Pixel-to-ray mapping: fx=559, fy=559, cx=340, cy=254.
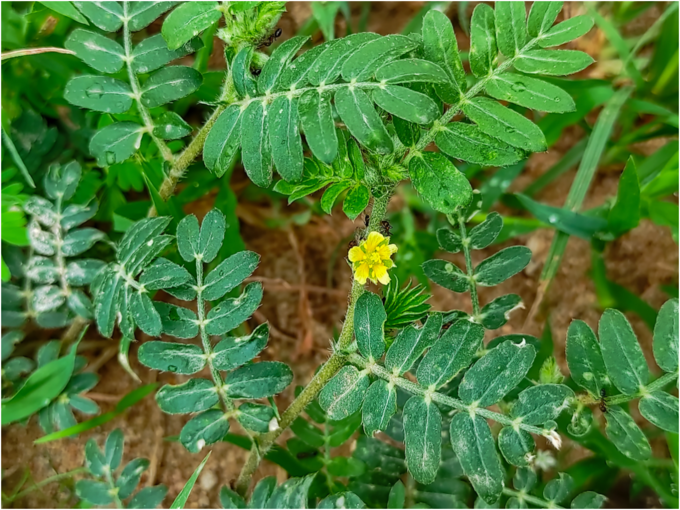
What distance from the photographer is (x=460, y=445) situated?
134 centimetres

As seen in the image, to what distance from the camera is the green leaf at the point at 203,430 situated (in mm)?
1631

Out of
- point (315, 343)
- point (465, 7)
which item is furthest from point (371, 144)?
point (465, 7)

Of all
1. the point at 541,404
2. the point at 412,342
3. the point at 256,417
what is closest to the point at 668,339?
the point at 541,404

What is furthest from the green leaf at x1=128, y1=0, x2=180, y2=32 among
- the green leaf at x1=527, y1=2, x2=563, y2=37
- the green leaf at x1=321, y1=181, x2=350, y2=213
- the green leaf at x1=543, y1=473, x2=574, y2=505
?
the green leaf at x1=543, y1=473, x2=574, y2=505

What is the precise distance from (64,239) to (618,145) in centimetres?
238

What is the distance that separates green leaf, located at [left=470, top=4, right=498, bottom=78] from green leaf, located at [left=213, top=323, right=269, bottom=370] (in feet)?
2.97

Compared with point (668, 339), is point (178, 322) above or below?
below

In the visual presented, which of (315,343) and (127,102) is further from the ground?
(127,102)

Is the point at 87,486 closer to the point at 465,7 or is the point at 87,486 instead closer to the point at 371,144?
the point at 371,144

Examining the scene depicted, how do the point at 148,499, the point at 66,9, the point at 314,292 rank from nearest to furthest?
the point at 66,9 → the point at 148,499 → the point at 314,292

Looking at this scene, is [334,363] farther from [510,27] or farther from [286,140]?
[510,27]

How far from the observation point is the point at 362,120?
4.06 feet

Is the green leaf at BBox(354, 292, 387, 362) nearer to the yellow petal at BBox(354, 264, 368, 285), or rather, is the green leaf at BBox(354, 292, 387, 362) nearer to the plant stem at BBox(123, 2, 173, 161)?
the yellow petal at BBox(354, 264, 368, 285)

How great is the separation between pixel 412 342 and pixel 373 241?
27 cm
